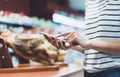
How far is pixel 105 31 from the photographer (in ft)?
2.86

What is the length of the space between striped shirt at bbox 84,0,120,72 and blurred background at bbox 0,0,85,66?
575 millimetres

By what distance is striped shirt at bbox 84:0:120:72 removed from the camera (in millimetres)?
864

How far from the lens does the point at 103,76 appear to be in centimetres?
88

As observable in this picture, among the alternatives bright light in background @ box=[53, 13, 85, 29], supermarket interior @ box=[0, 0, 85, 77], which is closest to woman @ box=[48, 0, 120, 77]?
supermarket interior @ box=[0, 0, 85, 77]

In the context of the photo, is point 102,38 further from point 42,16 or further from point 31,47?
point 42,16

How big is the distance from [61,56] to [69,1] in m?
0.74

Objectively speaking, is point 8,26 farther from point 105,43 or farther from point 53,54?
point 105,43

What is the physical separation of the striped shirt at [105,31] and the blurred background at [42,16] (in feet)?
1.89

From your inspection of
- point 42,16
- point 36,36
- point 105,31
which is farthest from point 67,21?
point 105,31

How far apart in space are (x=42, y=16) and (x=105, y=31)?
3.28 ft

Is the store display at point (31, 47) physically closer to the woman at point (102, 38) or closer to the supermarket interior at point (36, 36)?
the supermarket interior at point (36, 36)

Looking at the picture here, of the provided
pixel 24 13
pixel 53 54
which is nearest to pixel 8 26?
pixel 24 13

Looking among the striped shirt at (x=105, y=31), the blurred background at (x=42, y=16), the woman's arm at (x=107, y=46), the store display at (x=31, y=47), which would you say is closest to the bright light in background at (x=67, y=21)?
the blurred background at (x=42, y=16)

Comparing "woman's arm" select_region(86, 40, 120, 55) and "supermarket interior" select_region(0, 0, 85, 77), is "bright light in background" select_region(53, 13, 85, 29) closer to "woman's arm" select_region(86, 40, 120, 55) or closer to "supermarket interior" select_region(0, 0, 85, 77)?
"supermarket interior" select_region(0, 0, 85, 77)
